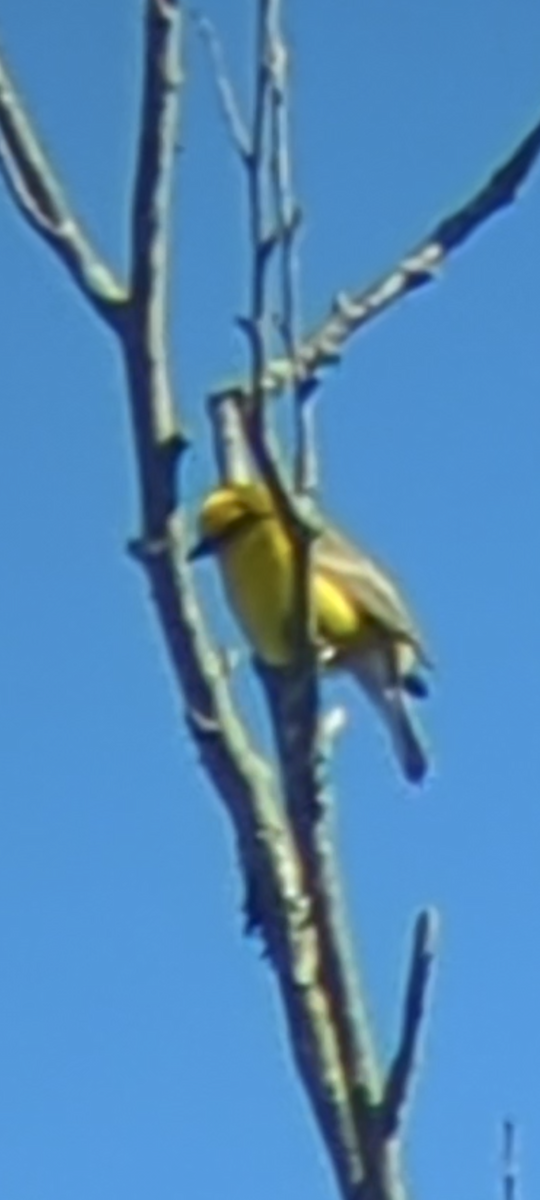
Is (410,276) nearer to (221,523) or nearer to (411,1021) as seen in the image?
(411,1021)

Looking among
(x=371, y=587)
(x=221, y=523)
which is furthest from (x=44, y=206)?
(x=371, y=587)

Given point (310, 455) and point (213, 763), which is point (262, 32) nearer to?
point (310, 455)

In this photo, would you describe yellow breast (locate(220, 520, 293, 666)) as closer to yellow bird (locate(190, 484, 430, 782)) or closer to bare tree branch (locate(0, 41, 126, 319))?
yellow bird (locate(190, 484, 430, 782))

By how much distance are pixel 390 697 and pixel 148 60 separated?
4.97 metres

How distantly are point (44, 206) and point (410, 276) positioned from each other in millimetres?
285

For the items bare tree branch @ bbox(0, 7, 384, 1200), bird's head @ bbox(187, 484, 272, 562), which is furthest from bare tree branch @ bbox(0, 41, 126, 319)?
bird's head @ bbox(187, 484, 272, 562)

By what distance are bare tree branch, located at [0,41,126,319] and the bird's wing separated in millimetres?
4232

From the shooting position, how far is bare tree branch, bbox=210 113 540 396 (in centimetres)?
158

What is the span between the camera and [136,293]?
1.50 m

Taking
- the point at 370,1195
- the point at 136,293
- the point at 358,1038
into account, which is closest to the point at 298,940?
the point at 358,1038

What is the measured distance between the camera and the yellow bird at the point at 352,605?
17.3 feet

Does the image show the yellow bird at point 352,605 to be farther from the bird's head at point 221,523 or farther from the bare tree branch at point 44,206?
the bare tree branch at point 44,206

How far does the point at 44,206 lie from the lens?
156 cm

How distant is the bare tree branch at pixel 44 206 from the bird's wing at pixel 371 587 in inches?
167
